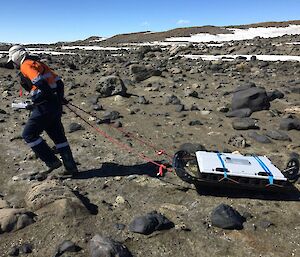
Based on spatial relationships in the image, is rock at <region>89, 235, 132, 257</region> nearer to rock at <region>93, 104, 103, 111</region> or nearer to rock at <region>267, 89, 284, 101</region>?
rock at <region>93, 104, 103, 111</region>

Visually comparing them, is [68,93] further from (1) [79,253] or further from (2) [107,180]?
(1) [79,253]

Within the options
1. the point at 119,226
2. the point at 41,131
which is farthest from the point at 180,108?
the point at 119,226

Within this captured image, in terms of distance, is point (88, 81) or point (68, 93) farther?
point (88, 81)

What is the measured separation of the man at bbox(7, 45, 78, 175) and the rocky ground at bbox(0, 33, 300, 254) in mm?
487

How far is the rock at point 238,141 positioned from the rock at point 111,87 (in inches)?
230

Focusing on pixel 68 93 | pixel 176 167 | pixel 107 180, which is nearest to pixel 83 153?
pixel 107 180

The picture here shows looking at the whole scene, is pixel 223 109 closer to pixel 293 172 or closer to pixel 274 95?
pixel 274 95

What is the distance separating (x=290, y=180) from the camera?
261 inches

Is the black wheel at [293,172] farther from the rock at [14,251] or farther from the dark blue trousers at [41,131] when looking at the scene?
the rock at [14,251]

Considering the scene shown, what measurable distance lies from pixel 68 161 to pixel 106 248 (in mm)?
2994

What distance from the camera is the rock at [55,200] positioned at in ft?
18.8

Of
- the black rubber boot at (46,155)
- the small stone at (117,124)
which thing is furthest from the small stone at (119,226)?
the small stone at (117,124)

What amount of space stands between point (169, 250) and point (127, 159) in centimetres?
352

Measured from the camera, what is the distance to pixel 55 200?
19.5ft
